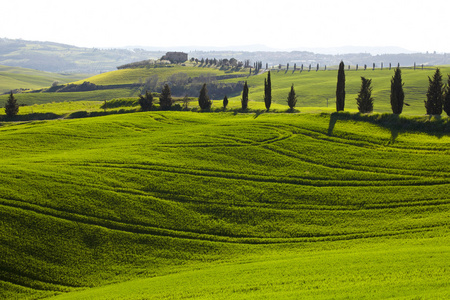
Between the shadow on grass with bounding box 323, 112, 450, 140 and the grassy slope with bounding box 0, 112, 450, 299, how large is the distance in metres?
0.59

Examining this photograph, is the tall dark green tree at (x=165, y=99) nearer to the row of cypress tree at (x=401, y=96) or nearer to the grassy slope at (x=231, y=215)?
the grassy slope at (x=231, y=215)

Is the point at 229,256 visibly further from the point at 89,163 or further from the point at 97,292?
the point at 89,163

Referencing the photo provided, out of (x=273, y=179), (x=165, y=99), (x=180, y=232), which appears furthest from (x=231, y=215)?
(x=165, y=99)

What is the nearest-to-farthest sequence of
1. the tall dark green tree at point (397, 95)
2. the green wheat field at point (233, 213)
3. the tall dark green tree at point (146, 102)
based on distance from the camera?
the green wheat field at point (233, 213) → the tall dark green tree at point (397, 95) → the tall dark green tree at point (146, 102)

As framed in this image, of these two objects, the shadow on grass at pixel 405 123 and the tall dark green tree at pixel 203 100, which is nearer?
the shadow on grass at pixel 405 123

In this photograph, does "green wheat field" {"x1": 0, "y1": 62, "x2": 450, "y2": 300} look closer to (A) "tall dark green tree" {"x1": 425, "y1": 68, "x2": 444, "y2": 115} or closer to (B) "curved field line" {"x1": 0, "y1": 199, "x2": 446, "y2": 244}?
(B) "curved field line" {"x1": 0, "y1": 199, "x2": 446, "y2": 244}

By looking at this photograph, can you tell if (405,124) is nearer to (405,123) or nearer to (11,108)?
(405,123)

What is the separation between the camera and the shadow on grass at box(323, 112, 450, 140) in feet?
231

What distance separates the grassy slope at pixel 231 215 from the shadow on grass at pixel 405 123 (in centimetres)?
59

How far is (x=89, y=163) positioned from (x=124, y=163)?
18.8 feet

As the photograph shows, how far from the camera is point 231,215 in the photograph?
4894 cm

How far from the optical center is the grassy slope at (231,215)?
33438mm

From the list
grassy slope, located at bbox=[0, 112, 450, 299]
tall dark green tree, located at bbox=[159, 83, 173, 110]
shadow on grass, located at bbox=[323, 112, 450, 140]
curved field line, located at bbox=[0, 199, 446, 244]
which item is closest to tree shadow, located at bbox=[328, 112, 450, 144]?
shadow on grass, located at bbox=[323, 112, 450, 140]

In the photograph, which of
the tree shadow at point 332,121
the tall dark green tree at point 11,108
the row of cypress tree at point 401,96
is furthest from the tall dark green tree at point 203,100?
the tall dark green tree at point 11,108
